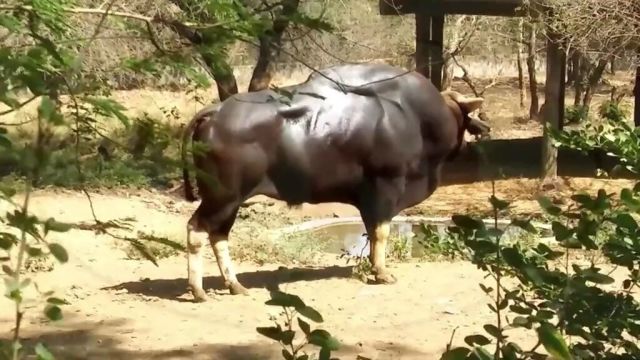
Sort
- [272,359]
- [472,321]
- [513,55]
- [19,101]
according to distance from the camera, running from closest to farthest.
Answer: [19,101] → [272,359] → [472,321] → [513,55]

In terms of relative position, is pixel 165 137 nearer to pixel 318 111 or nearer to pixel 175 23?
pixel 175 23

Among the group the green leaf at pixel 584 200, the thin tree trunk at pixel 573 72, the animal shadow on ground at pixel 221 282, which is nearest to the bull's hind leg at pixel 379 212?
the animal shadow on ground at pixel 221 282

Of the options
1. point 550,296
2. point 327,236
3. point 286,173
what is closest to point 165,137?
point 550,296

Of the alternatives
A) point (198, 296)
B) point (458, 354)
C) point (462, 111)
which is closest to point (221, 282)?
point (198, 296)

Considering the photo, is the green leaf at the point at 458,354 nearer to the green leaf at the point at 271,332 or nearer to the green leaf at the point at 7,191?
the green leaf at the point at 271,332

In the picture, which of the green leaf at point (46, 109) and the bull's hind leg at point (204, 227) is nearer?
the green leaf at point (46, 109)

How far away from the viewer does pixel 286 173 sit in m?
6.96

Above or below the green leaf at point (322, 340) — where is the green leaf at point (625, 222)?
above

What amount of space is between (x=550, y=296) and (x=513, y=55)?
2821cm

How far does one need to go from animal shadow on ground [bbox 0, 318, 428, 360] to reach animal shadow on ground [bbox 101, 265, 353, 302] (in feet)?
3.61

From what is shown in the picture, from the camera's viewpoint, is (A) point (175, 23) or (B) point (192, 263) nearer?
(A) point (175, 23)

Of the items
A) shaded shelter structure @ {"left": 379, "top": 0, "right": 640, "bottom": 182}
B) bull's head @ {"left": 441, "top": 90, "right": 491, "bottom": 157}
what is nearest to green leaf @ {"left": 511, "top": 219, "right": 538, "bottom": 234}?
bull's head @ {"left": 441, "top": 90, "right": 491, "bottom": 157}

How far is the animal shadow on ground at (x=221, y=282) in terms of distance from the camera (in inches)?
277

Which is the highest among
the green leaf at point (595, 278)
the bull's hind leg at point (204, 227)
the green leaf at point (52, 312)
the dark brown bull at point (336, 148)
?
the green leaf at point (52, 312)
